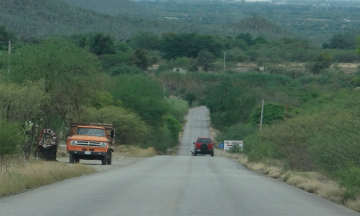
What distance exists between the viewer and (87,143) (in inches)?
1168

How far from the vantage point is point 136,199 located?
50.0 ft

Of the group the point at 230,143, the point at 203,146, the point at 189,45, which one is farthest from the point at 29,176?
the point at 189,45

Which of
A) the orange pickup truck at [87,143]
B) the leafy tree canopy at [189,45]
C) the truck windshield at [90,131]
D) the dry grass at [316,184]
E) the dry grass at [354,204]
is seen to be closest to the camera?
the dry grass at [354,204]

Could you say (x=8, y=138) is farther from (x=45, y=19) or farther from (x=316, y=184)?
(x=45, y=19)

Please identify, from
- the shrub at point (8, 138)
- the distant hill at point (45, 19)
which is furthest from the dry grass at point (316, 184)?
the distant hill at point (45, 19)

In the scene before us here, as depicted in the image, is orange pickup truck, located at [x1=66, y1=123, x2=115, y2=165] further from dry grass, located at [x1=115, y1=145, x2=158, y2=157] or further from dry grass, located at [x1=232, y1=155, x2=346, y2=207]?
dry grass, located at [x1=115, y1=145, x2=158, y2=157]

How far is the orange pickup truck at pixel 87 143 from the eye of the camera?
97.0ft

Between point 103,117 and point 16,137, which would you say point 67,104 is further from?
point 103,117

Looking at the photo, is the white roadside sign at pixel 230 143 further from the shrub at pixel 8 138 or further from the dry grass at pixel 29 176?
the dry grass at pixel 29 176

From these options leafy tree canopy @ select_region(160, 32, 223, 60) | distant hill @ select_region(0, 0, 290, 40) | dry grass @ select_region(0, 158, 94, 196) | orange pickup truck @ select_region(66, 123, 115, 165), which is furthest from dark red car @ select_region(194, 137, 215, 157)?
leafy tree canopy @ select_region(160, 32, 223, 60)

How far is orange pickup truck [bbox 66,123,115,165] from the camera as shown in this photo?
Result: 2958cm

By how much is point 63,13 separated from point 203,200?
160m

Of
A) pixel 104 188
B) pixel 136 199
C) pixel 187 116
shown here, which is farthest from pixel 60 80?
pixel 187 116

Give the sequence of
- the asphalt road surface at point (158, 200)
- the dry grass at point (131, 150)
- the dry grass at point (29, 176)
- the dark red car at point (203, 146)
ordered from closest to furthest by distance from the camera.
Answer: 1. the asphalt road surface at point (158, 200)
2. the dry grass at point (29, 176)
3. the dry grass at point (131, 150)
4. the dark red car at point (203, 146)
